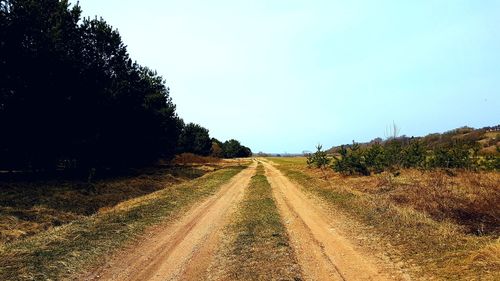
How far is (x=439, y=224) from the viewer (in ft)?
39.1

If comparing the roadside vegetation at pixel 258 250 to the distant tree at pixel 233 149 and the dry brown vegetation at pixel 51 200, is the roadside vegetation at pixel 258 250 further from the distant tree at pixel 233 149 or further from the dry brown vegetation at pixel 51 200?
the distant tree at pixel 233 149

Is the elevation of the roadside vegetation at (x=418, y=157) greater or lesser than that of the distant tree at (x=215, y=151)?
lesser

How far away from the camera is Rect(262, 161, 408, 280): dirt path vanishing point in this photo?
8.16 m

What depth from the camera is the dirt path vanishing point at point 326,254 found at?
8.16 m

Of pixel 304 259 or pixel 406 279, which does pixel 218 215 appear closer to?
pixel 304 259

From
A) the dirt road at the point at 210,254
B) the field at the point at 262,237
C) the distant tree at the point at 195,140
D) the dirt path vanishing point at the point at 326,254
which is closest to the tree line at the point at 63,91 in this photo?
the field at the point at 262,237

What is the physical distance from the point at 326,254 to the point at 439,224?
4.42 meters

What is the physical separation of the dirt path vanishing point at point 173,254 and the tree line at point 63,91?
627 inches

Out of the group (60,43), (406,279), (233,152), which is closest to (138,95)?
(60,43)

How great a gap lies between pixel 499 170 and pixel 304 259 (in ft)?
58.7

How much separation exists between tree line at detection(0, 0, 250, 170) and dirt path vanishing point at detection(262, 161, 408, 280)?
1912cm

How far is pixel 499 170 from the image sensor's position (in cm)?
2181

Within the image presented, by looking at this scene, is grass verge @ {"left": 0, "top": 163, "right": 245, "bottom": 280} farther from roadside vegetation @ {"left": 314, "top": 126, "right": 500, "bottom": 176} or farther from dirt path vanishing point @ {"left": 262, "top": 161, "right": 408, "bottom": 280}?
roadside vegetation @ {"left": 314, "top": 126, "right": 500, "bottom": 176}

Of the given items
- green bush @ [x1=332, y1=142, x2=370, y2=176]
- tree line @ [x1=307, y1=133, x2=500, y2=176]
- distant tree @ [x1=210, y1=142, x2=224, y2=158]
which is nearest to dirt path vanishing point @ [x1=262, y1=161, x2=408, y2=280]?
tree line @ [x1=307, y1=133, x2=500, y2=176]
